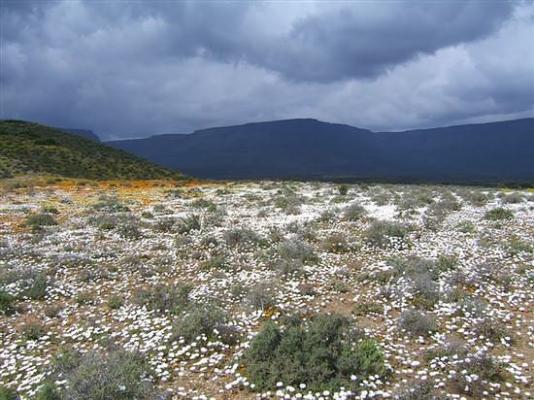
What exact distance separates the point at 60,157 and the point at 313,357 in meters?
62.3

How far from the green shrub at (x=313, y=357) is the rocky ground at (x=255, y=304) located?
0.15 ft

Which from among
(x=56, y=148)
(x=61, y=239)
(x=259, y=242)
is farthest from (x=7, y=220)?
(x=56, y=148)

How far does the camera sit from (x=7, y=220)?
77.5 ft

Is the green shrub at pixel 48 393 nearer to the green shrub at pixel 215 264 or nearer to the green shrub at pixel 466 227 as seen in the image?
the green shrub at pixel 215 264

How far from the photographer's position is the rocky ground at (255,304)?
8.35 m

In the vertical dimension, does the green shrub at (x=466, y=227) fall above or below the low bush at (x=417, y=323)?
above

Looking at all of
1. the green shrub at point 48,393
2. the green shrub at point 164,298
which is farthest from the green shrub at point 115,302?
the green shrub at point 48,393

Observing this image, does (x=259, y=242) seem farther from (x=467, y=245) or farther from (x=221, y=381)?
(x=221, y=381)

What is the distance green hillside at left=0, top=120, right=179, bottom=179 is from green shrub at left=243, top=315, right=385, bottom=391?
4819 cm

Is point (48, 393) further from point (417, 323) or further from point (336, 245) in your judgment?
point (336, 245)

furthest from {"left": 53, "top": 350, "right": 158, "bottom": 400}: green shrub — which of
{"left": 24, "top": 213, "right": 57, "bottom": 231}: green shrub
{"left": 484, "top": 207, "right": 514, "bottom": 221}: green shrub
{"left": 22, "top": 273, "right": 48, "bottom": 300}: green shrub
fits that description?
{"left": 484, "top": 207, "right": 514, "bottom": 221}: green shrub

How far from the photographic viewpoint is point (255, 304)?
11680mm

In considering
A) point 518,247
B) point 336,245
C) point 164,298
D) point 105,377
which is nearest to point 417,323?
point 164,298

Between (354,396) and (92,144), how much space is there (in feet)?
263
